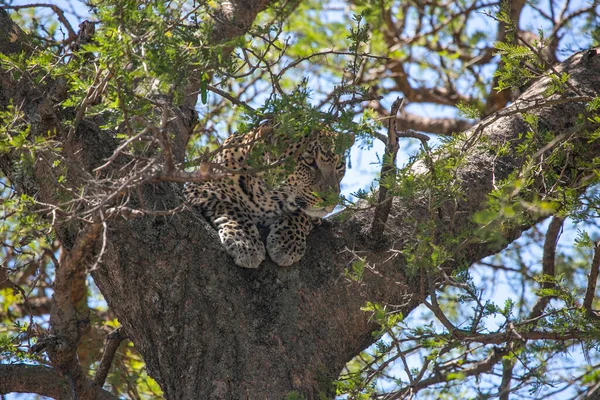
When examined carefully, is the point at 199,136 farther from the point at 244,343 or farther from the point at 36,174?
the point at 244,343

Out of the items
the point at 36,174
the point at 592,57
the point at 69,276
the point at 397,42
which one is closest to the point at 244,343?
the point at 69,276

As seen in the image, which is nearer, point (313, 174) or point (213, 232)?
point (213, 232)

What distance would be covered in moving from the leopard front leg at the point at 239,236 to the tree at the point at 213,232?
0.32 feet

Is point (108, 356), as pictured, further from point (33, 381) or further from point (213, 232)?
point (213, 232)

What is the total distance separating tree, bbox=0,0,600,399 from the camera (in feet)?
11.7

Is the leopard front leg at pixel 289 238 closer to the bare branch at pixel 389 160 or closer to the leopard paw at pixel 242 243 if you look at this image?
the leopard paw at pixel 242 243

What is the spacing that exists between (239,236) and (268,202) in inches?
46.0

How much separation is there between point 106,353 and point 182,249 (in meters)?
1.04

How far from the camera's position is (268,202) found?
6363 millimetres

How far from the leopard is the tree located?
22 centimetres

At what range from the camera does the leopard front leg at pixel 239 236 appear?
15.8 feet

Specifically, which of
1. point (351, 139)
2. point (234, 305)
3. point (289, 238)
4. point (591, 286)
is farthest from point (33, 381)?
point (591, 286)

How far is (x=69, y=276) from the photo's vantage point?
4230 mm

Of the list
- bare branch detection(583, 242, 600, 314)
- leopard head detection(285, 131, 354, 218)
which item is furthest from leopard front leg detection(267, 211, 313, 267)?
bare branch detection(583, 242, 600, 314)
